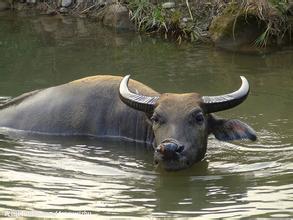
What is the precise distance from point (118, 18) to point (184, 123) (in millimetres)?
8100

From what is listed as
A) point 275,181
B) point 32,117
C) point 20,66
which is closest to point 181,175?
point 275,181

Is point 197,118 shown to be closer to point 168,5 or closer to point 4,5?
point 168,5

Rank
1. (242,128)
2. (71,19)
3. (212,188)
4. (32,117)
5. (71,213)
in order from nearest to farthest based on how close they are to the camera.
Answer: (71,213) < (212,188) < (242,128) < (32,117) < (71,19)

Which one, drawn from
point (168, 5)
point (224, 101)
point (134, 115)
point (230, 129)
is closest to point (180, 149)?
point (224, 101)

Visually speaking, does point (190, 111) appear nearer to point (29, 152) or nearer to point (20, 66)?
point (29, 152)

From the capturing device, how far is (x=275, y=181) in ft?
22.2

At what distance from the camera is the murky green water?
20.4 ft

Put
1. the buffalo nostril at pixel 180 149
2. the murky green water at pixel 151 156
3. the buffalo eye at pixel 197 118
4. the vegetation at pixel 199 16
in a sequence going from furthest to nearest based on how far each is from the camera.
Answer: the vegetation at pixel 199 16 → the buffalo eye at pixel 197 118 → the buffalo nostril at pixel 180 149 → the murky green water at pixel 151 156

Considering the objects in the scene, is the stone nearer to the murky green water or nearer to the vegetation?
the vegetation

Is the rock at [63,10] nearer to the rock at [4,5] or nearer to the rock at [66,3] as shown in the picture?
the rock at [66,3]

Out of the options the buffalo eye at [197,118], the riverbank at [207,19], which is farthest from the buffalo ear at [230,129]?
the riverbank at [207,19]

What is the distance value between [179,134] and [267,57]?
5.75 metres

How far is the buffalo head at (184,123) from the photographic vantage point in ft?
22.2

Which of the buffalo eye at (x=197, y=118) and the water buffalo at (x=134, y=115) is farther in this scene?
the buffalo eye at (x=197, y=118)
